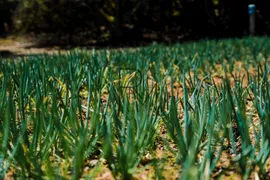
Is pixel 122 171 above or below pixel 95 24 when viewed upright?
below

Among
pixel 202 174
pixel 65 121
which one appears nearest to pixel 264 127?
pixel 202 174

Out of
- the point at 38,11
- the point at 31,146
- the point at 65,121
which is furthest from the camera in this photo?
the point at 38,11

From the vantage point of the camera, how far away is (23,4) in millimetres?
11977

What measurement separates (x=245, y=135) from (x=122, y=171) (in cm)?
34

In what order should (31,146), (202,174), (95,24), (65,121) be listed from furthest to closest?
1. (95,24)
2. (65,121)
3. (31,146)
4. (202,174)

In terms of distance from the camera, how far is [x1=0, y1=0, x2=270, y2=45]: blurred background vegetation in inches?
472

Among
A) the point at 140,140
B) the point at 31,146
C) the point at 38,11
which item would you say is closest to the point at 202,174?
the point at 140,140

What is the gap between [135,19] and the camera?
12.6 meters

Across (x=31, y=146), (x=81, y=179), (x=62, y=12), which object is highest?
(x=62, y=12)

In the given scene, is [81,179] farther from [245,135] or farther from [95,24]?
[95,24]

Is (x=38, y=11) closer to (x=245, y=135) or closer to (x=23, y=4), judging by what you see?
(x=23, y=4)

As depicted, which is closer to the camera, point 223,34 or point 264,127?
point 264,127

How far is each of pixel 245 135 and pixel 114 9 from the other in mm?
11710

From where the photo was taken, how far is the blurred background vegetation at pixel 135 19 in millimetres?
11977
